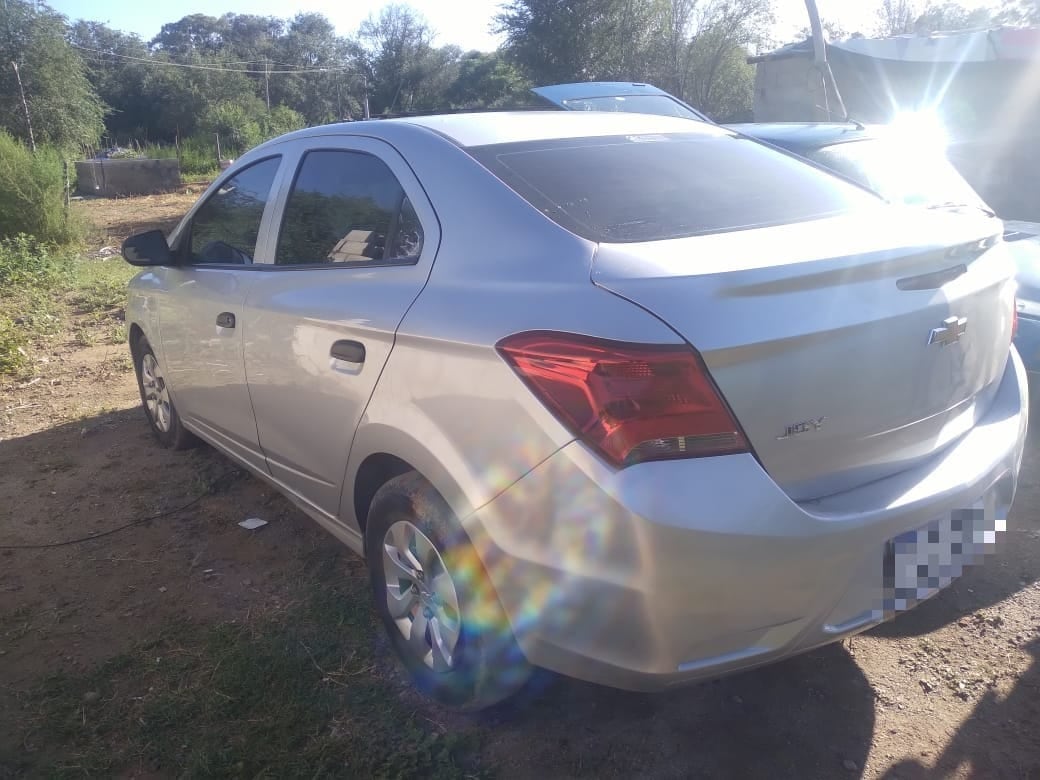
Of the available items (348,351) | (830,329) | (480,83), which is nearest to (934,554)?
(830,329)

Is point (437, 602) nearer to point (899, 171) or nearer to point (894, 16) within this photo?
point (899, 171)

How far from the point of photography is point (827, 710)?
8.17ft

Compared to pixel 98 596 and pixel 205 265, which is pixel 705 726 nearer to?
pixel 98 596

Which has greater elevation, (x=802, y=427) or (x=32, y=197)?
(x=802, y=427)

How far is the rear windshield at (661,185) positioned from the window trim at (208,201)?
117cm

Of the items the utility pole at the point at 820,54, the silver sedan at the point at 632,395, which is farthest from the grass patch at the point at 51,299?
the utility pole at the point at 820,54

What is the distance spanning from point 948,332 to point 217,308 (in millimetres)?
2668

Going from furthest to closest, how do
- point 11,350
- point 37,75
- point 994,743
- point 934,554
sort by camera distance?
point 37,75 < point 11,350 < point 994,743 < point 934,554

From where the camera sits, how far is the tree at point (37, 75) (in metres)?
26.4

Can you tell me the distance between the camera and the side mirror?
3.91 metres

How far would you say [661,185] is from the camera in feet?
8.48

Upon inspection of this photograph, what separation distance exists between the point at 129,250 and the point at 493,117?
6.39 feet

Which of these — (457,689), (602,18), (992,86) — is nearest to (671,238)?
(457,689)

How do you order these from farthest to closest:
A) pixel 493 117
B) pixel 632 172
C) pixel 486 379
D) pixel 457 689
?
pixel 493 117
pixel 632 172
pixel 457 689
pixel 486 379
